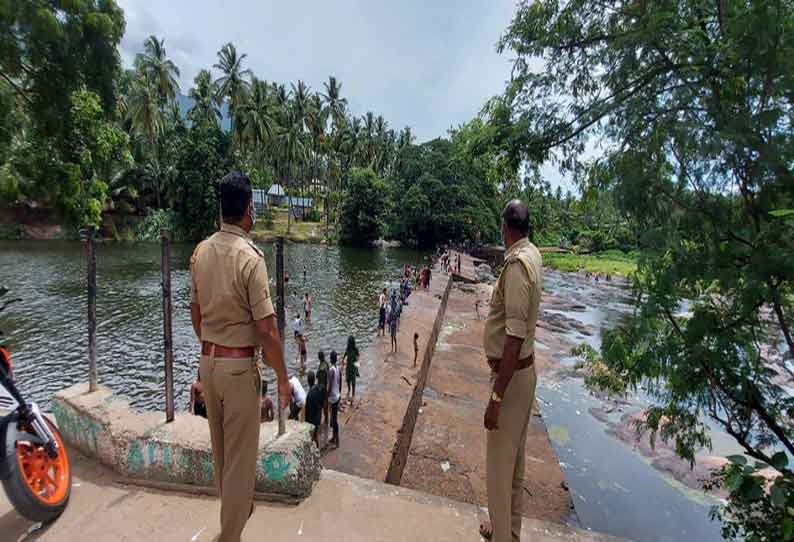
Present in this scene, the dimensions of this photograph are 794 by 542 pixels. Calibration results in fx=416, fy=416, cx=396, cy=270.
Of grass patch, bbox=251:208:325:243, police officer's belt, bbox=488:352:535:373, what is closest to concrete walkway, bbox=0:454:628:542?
→ police officer's belt, bbox=488:352:535:373

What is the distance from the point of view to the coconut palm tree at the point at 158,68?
129 ft

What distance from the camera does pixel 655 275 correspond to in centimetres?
330

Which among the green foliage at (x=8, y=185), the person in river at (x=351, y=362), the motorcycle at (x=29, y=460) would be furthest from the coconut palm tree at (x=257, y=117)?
the motorcycle at (x=29, y=460)

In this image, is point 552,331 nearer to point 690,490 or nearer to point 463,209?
point 690,490

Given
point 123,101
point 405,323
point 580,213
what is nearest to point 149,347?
point 405,323

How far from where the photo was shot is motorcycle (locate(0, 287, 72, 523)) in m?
2.71

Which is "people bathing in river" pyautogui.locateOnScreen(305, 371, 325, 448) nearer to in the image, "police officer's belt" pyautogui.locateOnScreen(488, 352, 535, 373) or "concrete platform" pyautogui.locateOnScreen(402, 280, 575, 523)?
"concrete platform" pyautogui.locateOnScreen(402, 280, 575, 523)

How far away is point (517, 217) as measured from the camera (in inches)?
104

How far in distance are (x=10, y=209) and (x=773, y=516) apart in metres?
48.6

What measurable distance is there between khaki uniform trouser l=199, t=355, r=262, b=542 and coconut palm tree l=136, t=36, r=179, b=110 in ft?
155

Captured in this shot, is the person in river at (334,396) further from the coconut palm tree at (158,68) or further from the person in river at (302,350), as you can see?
the coconut palm tree at (158,68)

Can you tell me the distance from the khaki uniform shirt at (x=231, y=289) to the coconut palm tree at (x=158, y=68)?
154 ft

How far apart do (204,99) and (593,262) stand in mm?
49927

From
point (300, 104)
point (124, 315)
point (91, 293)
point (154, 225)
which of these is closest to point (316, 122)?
point (300, 104)
